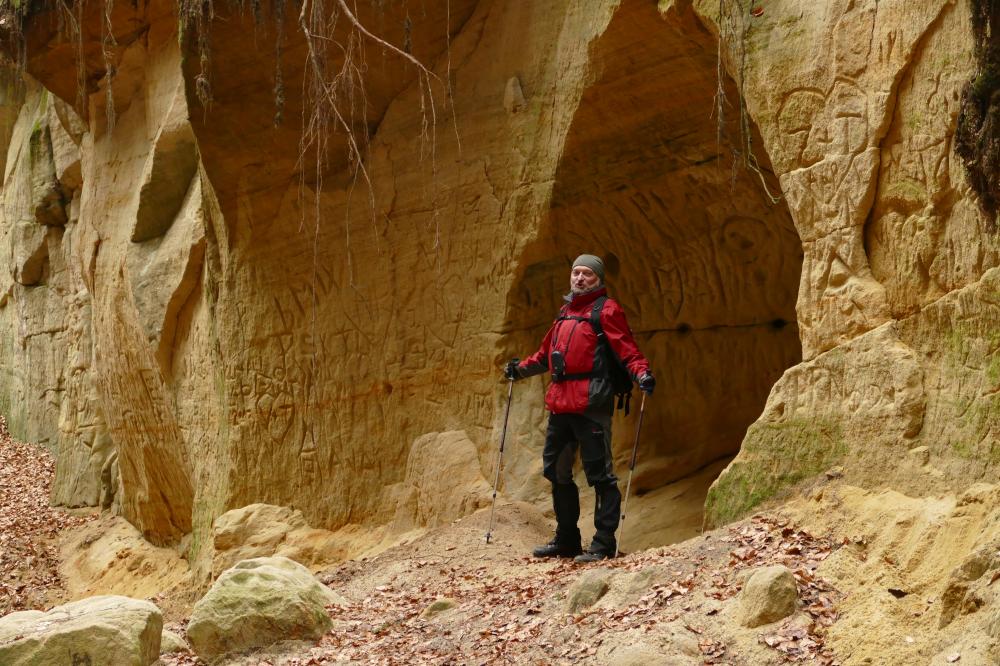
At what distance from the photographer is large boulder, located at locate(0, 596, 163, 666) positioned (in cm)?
686

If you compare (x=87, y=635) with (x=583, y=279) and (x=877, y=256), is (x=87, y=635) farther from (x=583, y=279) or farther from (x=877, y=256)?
(x=877, y=256)

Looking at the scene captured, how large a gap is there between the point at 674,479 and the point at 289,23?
17.3 feet

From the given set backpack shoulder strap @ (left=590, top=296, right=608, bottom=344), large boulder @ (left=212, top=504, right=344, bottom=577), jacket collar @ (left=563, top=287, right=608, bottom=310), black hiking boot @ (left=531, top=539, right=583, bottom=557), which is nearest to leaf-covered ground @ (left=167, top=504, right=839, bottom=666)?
black hiking boot @ (left=531, top=539, right=583, bottom=557)

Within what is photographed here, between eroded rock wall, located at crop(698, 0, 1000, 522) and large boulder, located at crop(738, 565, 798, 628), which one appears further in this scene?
eroded rock wall, located at crop(698, 0, 1000, 522)

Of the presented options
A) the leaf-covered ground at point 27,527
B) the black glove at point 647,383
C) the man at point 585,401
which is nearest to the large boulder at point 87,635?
the man at point 585,401

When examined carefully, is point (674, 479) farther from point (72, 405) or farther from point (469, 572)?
point (72, 405)

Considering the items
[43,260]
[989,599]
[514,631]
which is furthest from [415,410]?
[43,260]

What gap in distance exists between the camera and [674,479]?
423 inches

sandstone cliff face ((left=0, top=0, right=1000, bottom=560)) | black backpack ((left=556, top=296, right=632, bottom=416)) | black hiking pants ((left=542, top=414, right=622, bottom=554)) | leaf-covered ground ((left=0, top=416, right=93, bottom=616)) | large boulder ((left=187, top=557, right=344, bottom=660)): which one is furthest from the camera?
leaf-covered ground ((left=0, top=416, right=93, bottom=616))

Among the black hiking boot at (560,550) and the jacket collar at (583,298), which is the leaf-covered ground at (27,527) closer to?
the black hiking boot at (560,550)

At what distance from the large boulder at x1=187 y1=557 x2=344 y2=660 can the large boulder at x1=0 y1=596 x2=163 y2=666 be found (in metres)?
0.31

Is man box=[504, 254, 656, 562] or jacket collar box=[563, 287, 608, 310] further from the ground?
jacket collar box=[563, 287, 608, 310]

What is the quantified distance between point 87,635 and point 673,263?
5.97 m

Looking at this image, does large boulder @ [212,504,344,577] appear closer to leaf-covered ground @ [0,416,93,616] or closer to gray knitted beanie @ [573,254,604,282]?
leaf-covered ground @ [0,416,93,616]
